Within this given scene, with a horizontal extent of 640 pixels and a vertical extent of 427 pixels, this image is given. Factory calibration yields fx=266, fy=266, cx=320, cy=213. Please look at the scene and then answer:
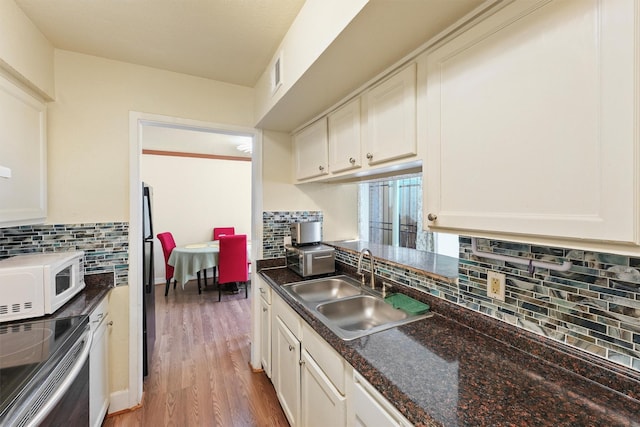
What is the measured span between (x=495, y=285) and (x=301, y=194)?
1.70 meters

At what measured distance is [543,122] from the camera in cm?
71

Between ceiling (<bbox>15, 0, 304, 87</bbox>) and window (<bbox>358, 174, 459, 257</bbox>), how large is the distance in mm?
1271

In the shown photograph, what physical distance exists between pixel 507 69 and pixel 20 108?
2.27 metres

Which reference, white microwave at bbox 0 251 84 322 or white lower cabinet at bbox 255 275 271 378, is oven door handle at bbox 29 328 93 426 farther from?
white lower cabinet at bbox 255 275 271 378

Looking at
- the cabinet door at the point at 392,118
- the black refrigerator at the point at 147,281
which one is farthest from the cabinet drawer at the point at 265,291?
the cabinet door at the point at 392,118

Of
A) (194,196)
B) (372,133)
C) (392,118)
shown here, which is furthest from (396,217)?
(194,196)

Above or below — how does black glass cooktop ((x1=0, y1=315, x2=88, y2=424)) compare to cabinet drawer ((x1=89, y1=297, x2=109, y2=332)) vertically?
above

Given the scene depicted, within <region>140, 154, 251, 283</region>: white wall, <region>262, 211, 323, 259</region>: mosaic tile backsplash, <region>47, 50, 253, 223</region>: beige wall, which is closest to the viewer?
<region>47, 50, 253, 223</region>: beige wall

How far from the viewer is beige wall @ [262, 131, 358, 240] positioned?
235 cm

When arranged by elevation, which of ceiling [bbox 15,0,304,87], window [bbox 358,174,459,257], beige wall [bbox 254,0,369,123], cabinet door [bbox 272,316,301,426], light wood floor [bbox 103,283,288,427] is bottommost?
light wood floor [bbox 103,283,288,427]

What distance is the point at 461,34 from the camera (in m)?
0.93

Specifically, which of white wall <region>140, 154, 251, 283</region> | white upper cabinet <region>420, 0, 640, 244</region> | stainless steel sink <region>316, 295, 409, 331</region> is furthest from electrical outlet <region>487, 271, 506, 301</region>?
white wall <region>140, 154, 251, 283</region>

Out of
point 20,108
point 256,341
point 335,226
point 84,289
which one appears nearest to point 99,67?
point 20,108

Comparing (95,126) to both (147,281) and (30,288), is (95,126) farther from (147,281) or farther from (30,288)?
(147,281)
